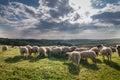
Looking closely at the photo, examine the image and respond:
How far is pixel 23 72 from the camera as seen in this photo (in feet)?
74.1

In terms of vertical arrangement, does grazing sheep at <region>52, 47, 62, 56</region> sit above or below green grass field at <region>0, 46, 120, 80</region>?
above

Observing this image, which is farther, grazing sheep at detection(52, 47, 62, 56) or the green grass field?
grazing sheep at detection(52, 47, 62, 56)

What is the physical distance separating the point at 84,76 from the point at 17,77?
10615 mm

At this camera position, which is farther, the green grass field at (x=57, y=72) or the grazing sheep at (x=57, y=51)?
the grazing sheep at (x=57, y=51)

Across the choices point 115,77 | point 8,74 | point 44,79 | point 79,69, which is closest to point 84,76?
point 79,69

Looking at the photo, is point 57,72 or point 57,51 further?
point 57,51

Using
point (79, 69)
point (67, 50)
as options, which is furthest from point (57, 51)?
point (79, 69)

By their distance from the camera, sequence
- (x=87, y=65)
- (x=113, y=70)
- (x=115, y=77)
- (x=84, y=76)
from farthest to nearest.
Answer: (x=87, y=65)
(x=113, y=70)
(x=115, y=77)
(x=84, y=76)

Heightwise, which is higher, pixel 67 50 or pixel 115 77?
pixel 67 50

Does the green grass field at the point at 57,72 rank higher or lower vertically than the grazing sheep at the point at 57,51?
lower

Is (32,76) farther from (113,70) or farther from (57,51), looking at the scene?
(57,51)

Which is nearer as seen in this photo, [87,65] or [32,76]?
[32,76]

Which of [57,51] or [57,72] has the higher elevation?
[57,51]

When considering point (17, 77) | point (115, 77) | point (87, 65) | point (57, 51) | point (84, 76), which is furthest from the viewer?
point (57, 51)
